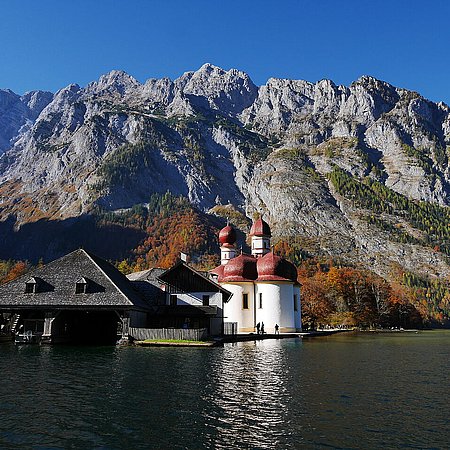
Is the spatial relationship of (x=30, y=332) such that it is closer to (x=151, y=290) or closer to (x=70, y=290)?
(x=70, y=290)

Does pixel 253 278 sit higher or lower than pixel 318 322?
higher

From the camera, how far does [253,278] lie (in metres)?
69.8

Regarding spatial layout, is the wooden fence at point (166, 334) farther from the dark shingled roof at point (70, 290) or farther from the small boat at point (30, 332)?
the small boat at point (30, 332)

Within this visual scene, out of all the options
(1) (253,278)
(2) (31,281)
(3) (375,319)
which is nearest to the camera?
(2) (31,281)

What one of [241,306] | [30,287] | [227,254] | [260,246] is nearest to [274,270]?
[241,306]

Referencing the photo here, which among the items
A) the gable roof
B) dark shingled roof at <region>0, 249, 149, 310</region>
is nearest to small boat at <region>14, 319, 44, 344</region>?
dark shingled roof at <region>0, 249, 149, 310</region>

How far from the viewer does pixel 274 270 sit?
2677 inches

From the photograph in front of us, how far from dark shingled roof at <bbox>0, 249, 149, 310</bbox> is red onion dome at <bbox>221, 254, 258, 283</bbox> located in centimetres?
2074

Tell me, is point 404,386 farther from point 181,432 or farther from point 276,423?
point 181,432

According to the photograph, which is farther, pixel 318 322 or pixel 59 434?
pixel 318 322

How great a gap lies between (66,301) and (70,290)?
1.68 meters

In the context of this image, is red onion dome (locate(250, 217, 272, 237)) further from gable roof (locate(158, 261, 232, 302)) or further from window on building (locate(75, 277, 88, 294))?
window on building (locate(75, 277, 88, 294))

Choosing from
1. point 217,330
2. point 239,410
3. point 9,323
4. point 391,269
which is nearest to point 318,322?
point 217,330

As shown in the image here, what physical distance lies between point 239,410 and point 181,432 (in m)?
3.27
